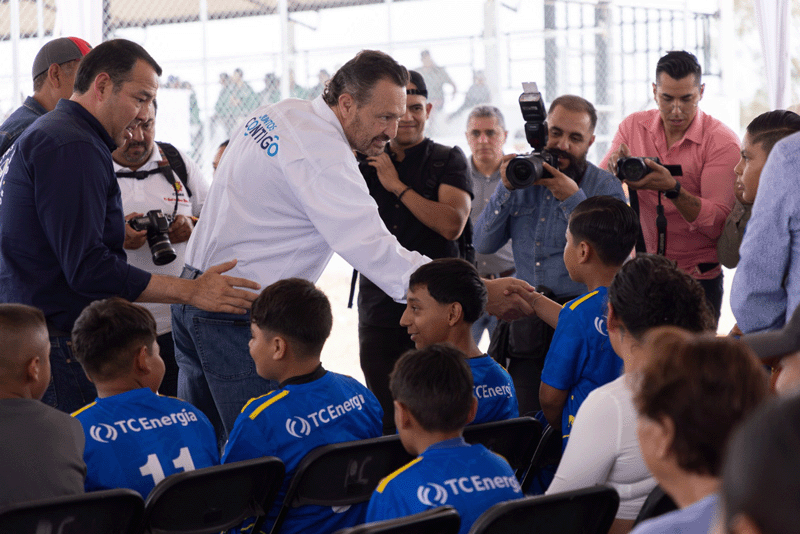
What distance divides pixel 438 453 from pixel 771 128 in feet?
6.23

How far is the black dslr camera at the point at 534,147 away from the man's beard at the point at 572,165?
4 centimetres

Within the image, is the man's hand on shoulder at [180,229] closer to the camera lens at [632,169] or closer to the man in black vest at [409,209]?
the man in black vest at [409,209]

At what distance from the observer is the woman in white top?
5.26ft

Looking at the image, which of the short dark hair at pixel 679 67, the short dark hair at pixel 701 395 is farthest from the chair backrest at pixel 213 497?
the short dark hair at pixel 679 67

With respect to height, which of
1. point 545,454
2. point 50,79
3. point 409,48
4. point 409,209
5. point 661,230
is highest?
point 409,48

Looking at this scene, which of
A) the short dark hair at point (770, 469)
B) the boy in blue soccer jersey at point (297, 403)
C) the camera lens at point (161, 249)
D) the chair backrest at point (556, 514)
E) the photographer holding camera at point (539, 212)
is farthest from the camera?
the photographer holding camera at point (539, 212)

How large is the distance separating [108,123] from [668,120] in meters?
2.22

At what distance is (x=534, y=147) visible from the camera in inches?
122

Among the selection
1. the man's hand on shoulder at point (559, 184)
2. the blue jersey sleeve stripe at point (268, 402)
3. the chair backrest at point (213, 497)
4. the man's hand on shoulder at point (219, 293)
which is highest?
the man's hand on shoulder at point (559, 184)

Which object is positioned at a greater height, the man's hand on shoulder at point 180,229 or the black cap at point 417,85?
the black cap at point 417,85

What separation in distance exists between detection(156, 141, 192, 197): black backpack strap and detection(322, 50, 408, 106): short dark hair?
2.85 ft

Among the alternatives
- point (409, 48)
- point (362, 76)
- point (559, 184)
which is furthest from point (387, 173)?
point (409, 48)

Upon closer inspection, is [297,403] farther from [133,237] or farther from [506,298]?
[133,237]

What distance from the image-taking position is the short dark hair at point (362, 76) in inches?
95.5
